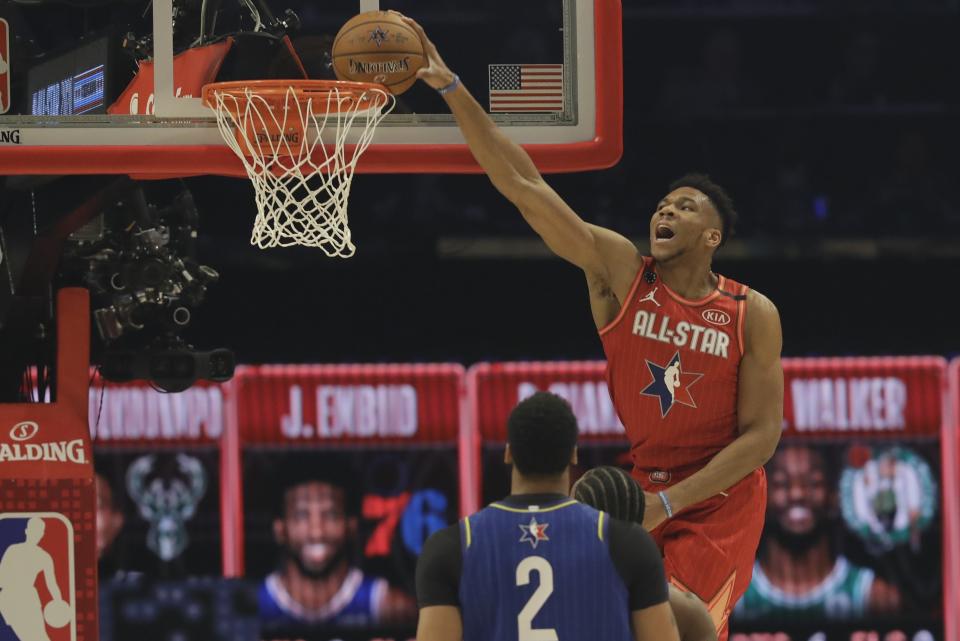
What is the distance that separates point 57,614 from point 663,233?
3647 millimetres

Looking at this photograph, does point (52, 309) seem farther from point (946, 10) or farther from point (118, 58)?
point (946, 10)

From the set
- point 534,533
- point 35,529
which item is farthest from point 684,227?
point 35,529

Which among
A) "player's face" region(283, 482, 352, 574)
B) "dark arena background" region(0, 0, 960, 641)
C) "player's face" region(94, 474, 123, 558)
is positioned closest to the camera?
"dark arena background" region(0, 0, 960, 641)

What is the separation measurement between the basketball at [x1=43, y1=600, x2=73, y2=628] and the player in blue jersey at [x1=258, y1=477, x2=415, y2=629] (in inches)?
114

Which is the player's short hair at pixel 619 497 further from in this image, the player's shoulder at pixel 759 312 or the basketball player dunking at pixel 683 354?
the player's shoulder at pixel 759 312

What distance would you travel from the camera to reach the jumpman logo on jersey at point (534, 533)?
3656 millimetres

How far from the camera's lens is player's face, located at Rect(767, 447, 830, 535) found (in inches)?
399

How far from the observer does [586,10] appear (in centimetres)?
571

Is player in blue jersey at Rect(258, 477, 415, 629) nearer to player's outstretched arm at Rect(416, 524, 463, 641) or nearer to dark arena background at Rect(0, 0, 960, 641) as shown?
dark arena background at Rect(0, 0, 960, 641)

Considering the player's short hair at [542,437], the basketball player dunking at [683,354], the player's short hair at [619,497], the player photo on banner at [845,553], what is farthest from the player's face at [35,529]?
the player photo on banner at [845,553]

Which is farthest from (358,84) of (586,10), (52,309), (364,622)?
(364,622)

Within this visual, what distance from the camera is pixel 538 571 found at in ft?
12.0

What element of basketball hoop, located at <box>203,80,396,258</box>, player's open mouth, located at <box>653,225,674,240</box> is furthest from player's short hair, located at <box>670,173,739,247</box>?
basketball hoop, located at <box>203,80,396,258</box>

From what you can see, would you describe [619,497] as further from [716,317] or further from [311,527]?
[311,527]
